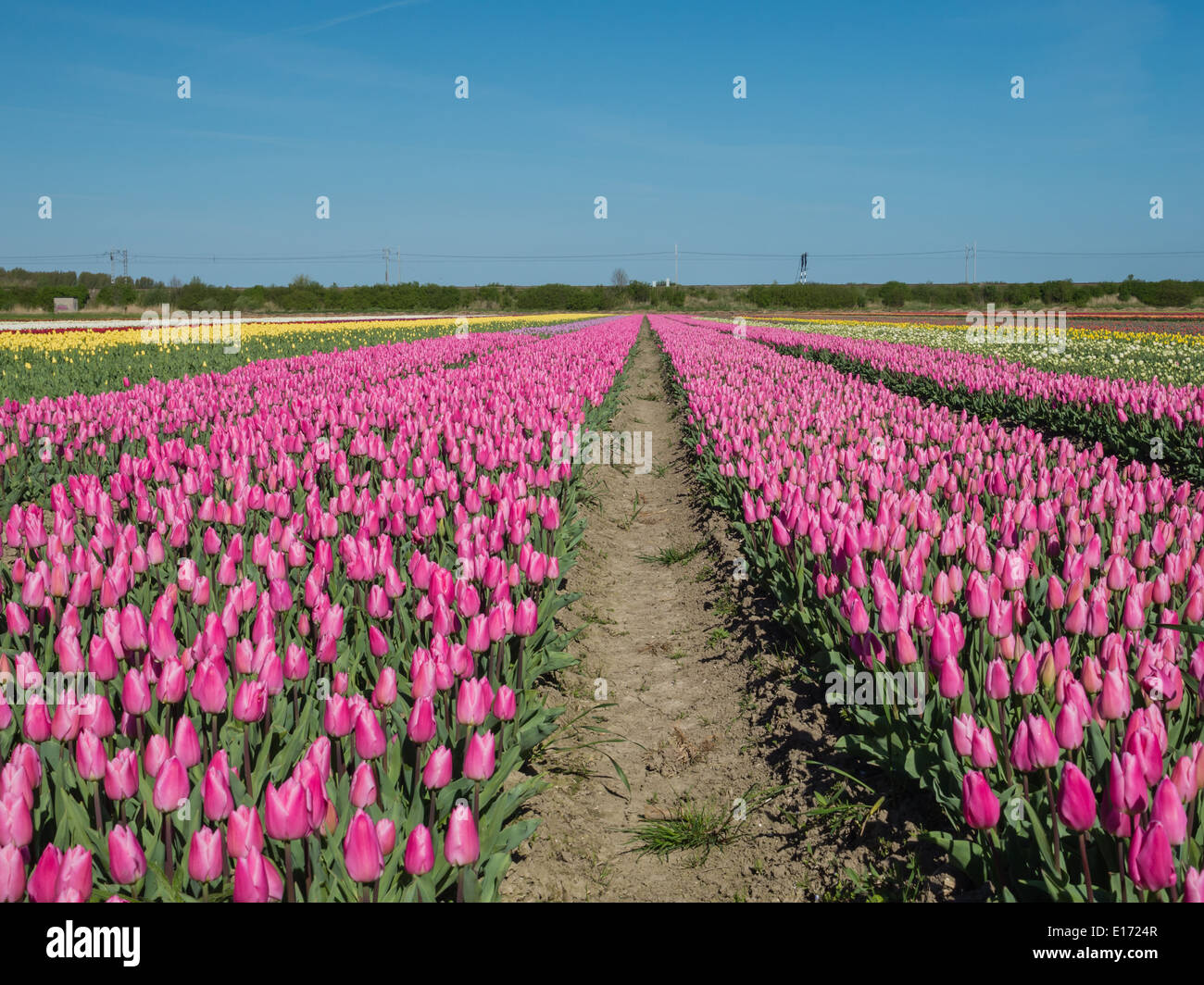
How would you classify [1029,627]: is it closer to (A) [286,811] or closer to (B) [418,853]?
(B) [418,853]

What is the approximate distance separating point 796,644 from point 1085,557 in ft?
4.45

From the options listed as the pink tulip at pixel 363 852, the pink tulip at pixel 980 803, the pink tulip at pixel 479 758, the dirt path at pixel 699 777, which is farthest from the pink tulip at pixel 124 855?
the pink tulip at pixel 980 803

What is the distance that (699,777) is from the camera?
135 inches

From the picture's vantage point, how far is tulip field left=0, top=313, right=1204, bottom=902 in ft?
6.33

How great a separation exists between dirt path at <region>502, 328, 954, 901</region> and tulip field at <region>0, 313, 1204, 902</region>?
0.21m

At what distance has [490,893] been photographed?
204cm

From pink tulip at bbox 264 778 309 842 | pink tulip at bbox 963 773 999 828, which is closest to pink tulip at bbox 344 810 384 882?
pink tulip at bbox 264 778 309 842

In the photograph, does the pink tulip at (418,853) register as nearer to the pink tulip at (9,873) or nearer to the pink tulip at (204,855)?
the pink tulip at (204,855)

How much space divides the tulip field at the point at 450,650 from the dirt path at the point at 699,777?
0.21 meters

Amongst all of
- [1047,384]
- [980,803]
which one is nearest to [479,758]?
[980,803]

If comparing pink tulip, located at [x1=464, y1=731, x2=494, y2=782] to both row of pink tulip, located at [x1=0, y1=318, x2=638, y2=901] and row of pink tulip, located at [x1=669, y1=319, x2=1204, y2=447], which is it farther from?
row of pink tulip, located at [x1=669, y1=319, x2=1204, y2=447]

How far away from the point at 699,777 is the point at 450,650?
143 cm

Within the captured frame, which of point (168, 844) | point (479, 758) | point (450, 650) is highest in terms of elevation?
point (450, 650)

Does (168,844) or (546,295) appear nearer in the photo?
(168,844)
